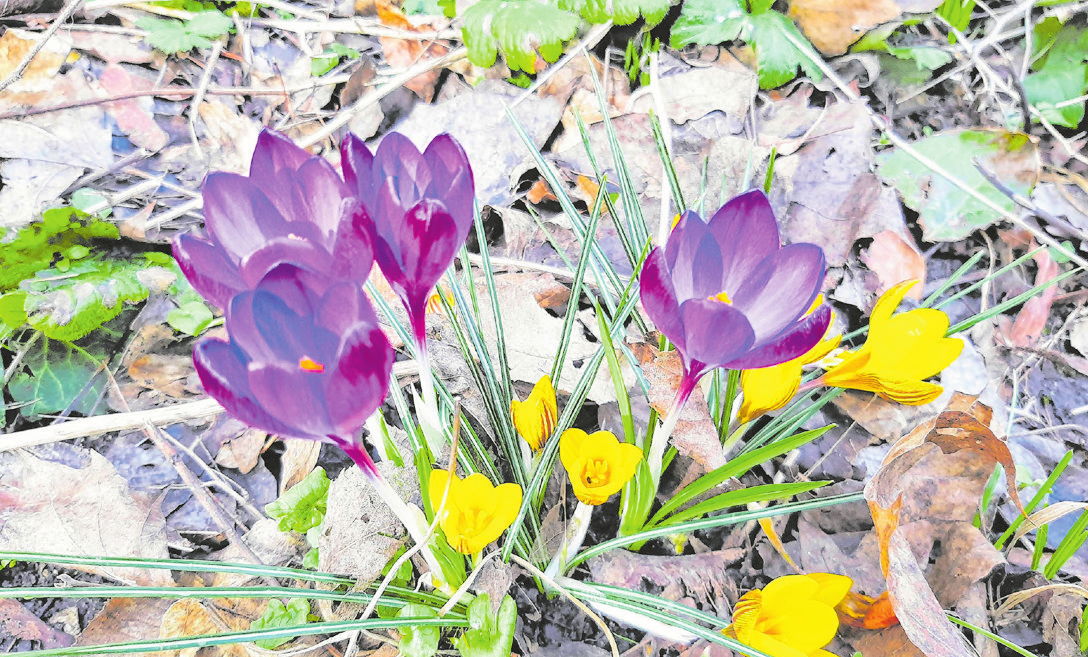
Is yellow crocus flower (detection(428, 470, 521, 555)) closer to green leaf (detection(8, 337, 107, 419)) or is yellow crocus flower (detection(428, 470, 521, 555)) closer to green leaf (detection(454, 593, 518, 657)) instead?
green leaf (detection(454, 593, 518, 657))

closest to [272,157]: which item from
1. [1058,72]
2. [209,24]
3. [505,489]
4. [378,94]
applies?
[505,489]

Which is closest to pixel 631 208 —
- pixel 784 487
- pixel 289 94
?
pixel 784 487

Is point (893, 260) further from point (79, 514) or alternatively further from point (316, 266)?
point (79, 514)

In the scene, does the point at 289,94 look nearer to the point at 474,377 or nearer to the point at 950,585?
the point at 474,377

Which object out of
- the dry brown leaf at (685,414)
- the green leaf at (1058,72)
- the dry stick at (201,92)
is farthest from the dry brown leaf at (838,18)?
the dry stick at (201,92)

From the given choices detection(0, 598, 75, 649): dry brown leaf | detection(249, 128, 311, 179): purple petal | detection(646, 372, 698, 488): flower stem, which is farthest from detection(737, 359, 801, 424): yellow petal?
detection(0, 598, 75, 649): dry brown leaf

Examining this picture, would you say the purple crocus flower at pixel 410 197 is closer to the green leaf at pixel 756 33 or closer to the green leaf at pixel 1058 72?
the green leaf at pixel 756 33
